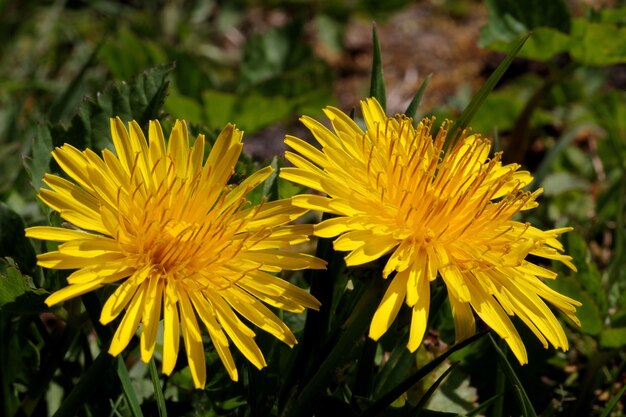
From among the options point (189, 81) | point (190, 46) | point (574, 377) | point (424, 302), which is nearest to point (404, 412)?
point (424, 302)

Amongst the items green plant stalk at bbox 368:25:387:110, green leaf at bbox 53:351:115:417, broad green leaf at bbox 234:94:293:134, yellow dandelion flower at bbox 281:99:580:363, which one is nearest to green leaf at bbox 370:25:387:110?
green plant stalk at bbox 368:25:387:110

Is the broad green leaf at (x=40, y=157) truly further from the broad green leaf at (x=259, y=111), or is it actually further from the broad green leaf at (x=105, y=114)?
the broad green leaf at (x=259, y=111)

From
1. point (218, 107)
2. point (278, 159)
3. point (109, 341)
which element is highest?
point (218, 107)

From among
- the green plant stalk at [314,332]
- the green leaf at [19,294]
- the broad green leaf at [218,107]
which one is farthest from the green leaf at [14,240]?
the broad green leaf at [218,107]

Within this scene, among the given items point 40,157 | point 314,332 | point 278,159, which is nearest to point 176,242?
point 314,332

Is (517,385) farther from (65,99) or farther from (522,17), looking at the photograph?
(65,99)
